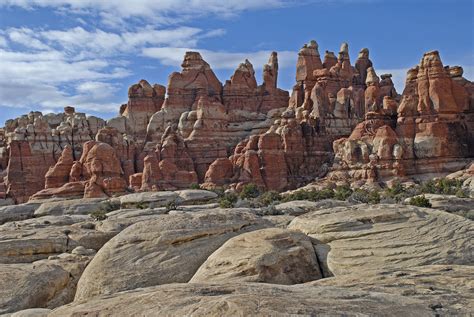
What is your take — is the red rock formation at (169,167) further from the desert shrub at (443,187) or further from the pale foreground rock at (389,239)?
the pale foreground rock at (389,239)

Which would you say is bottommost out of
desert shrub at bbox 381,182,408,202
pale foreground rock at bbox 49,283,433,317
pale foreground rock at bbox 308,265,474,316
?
desert shrub at bbox 381,182,408,202

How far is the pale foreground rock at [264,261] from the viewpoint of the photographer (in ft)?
36.5

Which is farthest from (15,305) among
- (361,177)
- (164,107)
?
(164,107)

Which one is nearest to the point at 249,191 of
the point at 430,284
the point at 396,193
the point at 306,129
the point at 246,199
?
the point at 246,199

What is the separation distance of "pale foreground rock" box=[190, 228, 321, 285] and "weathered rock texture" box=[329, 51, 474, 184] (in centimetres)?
4356

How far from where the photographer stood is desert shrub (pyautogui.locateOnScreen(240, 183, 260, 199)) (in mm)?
50891

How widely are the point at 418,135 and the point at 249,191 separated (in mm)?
16746

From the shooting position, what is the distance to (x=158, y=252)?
43.0 feet

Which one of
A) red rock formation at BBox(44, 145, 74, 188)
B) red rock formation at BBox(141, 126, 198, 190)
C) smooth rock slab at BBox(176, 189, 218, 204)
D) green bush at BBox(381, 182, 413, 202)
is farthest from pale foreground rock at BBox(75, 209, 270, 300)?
red rock formation at BBox(44, 145, 74, 188)

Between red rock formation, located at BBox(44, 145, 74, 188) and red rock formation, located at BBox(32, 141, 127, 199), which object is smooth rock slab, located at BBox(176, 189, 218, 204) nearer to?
red rock formation, located at BBox(32, 141, 127, 199)

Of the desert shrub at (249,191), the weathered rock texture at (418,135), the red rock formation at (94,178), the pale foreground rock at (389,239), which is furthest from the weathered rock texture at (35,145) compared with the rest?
the pale foreground rock at (389,239)

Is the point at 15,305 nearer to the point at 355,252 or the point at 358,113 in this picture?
the point at 355,252

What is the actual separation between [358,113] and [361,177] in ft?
56.0

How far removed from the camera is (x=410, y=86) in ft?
200
